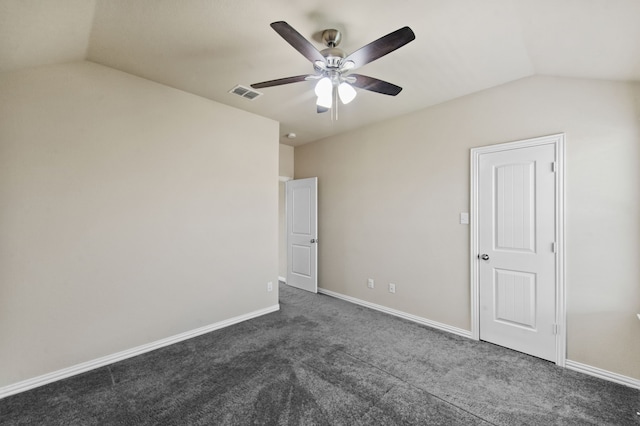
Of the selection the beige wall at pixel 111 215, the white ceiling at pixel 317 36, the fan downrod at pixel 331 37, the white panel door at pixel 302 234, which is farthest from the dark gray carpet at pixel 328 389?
the fan downrod at pixel 331 37

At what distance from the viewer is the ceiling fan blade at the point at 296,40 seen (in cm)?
150

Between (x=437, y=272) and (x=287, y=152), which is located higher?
(x=287, y=152)

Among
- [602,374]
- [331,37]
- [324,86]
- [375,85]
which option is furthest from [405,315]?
[331,37]

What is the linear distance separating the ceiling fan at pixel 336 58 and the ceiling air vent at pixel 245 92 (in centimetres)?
105

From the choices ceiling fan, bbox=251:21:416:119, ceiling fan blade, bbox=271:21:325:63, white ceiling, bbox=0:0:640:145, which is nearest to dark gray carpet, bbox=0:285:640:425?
ceiling fan, bbox=251:21:416:119

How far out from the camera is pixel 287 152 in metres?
5.34

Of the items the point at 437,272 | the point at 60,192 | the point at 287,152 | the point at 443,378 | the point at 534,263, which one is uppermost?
the point at 287,152

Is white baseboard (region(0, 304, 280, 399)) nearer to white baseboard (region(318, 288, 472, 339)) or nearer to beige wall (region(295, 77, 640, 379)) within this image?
white baseboard (region(318, 288, 472, 339))

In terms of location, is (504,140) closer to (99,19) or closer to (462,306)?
(462,306)

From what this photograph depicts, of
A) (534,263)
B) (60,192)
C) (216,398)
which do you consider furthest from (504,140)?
(60,192)

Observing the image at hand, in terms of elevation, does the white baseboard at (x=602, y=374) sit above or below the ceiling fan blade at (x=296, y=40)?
below

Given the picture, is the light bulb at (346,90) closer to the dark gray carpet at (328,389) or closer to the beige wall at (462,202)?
the beige wall at (462,202)

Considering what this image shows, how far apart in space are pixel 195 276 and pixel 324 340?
1.62 metres

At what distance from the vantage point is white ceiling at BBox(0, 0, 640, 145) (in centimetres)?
177
